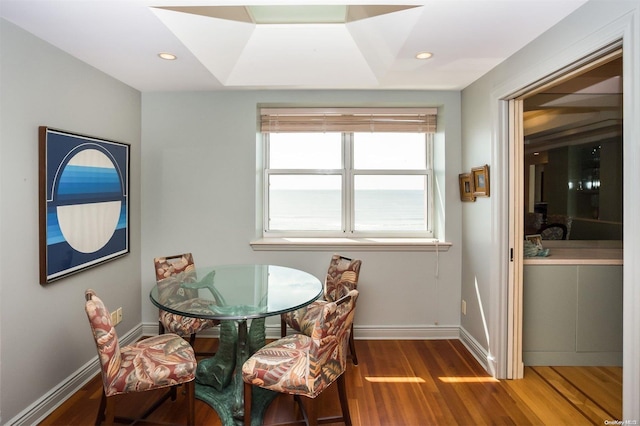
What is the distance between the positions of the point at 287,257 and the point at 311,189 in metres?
Answer: 0.77

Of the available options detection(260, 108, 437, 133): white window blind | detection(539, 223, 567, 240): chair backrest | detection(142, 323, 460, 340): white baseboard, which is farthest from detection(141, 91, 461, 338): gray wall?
detection(539, 223, 567, 240): chair backrest

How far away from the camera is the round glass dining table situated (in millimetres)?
1886

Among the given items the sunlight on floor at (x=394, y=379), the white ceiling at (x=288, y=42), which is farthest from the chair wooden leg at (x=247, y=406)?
the white ceiling at (x=288, y=42)

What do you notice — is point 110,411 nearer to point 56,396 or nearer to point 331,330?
point 56,396

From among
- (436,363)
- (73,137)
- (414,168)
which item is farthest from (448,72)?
(73,137)

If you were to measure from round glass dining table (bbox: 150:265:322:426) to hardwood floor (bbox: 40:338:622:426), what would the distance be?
0.12 meters

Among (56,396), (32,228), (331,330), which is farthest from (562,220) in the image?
(56,396)

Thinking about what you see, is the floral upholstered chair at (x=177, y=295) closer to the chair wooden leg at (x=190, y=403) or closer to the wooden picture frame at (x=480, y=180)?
the chair wooden leg at (x=190, y=403)

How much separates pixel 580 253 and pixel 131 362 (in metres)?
3.45

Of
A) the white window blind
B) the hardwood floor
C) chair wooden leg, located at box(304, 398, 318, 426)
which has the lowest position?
the hardwood floor

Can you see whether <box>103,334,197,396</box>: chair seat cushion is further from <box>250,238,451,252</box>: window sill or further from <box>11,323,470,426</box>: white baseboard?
<box>250,238,451,252</box>: window sill

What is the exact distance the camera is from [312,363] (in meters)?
1.74

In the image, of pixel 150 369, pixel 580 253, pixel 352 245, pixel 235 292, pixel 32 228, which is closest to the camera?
pixel 150 369

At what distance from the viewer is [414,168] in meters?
3.56
